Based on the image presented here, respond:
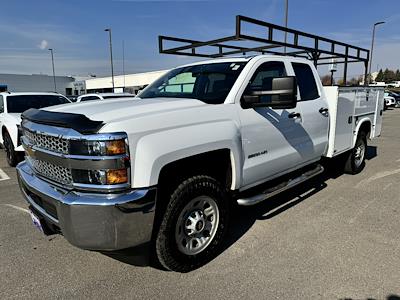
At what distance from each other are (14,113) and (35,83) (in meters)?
66.2

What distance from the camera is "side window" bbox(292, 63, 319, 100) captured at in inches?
175

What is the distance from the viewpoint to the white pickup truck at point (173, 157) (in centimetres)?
238

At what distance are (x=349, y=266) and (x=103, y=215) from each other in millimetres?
2301

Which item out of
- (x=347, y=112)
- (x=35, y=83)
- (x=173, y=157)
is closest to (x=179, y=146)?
(x=173, y=157)

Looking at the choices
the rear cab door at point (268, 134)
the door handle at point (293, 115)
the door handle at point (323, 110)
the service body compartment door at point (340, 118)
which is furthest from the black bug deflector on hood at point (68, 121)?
the service body compartment door at point (340, 118)

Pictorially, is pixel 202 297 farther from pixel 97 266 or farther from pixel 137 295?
pixel 97 266

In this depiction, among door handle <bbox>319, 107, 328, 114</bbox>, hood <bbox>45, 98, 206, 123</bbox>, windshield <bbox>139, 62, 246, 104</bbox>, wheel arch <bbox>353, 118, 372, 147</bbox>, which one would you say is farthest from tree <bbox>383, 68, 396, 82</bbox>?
hood <bbox>45, 98, 206, 123</bbox>

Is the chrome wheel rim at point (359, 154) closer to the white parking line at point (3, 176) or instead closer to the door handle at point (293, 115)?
the door handle at point (293, 115)

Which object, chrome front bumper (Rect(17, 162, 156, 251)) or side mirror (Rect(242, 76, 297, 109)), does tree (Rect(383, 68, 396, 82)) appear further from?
chrome front bumper (Rect(17, 162, 156, 251))

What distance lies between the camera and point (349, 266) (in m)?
3.08

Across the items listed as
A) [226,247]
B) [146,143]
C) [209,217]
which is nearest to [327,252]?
[226,247]

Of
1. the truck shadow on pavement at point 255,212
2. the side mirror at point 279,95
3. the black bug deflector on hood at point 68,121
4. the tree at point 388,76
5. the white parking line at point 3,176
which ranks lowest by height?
the white parking line at point 3,176

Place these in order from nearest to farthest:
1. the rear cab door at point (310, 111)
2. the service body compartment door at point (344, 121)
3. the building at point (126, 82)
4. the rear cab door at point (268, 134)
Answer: the rear cab door at point (268, 134)
the rear cab door at point (310, 111)
the service body compartment door at point (344, 121)
the building at point (126, 82)

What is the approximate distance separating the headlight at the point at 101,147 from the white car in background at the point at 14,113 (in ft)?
15.2
